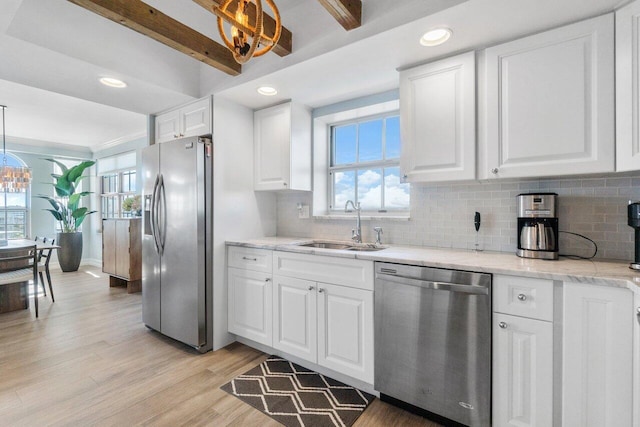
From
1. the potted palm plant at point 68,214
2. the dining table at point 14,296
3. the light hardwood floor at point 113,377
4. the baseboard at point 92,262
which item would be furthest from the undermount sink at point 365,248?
the baseboard at point 92,262

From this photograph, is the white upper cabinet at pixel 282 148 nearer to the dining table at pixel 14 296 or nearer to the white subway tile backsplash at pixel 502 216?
the white subway tile backsplash at pixel 502 216

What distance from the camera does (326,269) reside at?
2102 millimetres

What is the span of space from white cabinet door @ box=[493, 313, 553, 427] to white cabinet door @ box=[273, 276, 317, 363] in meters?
1.12

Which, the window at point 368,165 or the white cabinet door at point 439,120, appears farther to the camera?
the window at point 368,165

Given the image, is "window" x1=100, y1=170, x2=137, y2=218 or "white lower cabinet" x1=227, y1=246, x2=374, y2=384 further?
"window" x1=100, y1=170, x2=137, y2=218

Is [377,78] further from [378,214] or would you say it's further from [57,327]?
[57,327]

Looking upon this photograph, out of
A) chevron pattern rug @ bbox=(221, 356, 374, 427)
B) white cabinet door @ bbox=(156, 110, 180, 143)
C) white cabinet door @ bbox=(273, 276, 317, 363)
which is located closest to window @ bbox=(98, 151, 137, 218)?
white cabinet door @ bbox=(156, 110, 180, 143)

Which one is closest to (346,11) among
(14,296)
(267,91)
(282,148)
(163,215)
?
(267,91)

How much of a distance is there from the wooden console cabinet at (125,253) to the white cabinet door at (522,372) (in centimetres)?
454

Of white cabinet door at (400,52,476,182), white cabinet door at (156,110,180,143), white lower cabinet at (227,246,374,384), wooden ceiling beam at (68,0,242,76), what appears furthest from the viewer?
white cabinet door at (156,110,180,143)

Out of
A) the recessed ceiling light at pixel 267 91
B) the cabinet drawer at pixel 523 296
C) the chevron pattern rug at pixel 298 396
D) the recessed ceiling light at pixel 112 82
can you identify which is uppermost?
the recessed ceiling light at pixel 267 91

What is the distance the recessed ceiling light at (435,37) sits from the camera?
167 cm

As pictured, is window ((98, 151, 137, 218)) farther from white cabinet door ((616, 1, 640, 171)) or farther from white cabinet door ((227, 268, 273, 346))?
white cabinet door ((616, 1, 640, 171))

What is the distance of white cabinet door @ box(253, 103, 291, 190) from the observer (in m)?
2.73
